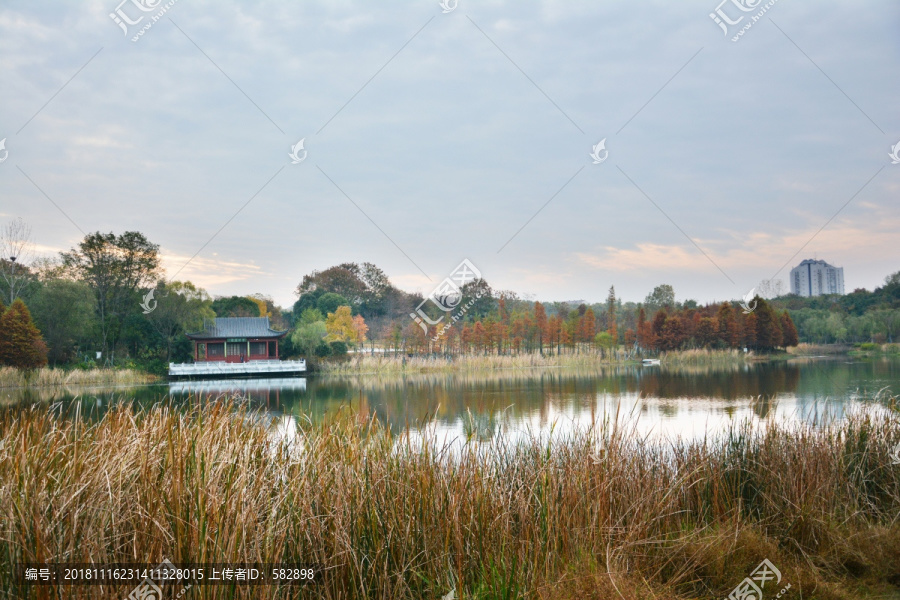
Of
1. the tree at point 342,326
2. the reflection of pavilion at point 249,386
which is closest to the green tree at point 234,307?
the tree at point 342,326

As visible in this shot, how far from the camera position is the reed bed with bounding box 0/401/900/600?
2.57 meters

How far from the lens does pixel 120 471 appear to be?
108 inches

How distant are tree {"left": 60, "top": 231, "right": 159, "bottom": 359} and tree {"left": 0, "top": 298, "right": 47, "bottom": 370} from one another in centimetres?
576

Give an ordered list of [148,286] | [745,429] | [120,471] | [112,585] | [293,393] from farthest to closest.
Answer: [148,286], [293,393], [745,429], [120,471], [112,585]

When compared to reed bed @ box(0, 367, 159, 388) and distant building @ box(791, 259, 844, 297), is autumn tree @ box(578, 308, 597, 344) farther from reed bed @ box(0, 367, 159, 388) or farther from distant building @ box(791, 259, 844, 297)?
reed bed @ box(0, 367, 159, 388)

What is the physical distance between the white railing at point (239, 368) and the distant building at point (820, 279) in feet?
92.9

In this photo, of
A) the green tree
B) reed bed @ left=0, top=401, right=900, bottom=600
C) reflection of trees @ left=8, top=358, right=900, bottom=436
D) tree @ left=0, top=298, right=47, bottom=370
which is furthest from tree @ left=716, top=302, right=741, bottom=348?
tree @ left=0, top=298, right=47, bottom=370

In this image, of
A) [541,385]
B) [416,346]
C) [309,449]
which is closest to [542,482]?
[309,449]

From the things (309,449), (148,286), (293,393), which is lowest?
(293,393)

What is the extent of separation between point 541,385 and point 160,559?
1897 cm

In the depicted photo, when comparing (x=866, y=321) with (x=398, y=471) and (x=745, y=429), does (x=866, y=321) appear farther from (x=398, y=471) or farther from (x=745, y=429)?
(x=398, y=471)

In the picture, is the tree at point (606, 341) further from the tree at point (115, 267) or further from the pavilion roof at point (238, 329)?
the tree at point (115, 267)

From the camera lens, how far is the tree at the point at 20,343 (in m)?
23.7

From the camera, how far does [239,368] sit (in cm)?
2961
